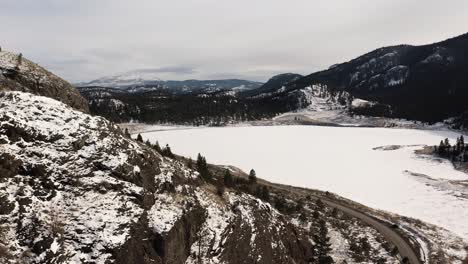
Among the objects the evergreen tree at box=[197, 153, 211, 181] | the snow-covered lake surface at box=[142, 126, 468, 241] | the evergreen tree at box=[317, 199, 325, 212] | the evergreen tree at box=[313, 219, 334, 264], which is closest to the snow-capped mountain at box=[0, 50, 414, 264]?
the evergreen tree at box=[313, 219, 334, 264]

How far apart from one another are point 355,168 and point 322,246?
74575mm

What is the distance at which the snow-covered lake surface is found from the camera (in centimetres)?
8338

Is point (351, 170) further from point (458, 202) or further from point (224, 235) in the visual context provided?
point (224, 235)

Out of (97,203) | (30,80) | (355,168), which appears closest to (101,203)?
(97,203)

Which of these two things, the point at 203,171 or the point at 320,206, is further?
the point at 320,206

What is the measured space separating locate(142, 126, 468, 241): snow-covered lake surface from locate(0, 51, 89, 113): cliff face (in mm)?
67763

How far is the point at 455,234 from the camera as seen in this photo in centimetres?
6350

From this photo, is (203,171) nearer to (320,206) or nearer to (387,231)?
(320,206)

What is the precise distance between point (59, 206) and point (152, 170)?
9.60 metres

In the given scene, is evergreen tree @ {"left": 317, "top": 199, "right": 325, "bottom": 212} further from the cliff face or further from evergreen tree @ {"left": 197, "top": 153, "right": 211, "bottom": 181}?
the cliff face

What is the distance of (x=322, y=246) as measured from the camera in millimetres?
48469

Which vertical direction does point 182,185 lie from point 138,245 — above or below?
above

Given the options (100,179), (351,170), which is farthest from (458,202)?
(100,179)

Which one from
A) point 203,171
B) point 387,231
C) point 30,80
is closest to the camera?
point 30,80
